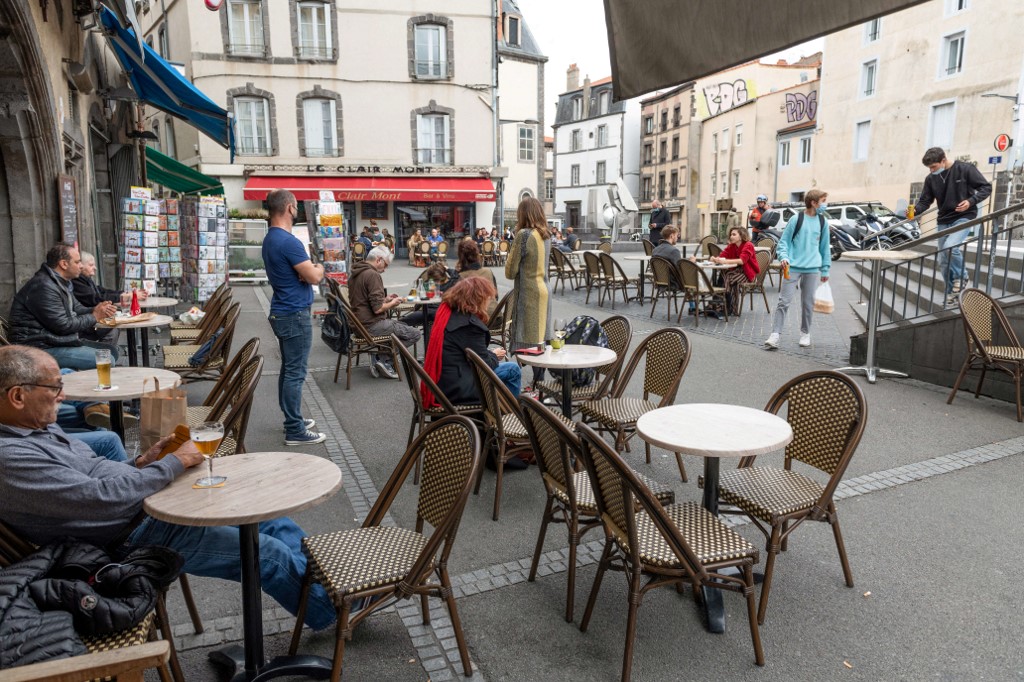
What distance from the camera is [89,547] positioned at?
2.06 metres

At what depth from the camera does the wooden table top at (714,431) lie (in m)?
2.75

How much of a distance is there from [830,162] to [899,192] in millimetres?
4105

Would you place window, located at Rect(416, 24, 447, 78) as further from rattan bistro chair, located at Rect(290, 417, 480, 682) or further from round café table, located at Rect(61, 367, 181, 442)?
rattan bistro chair, located at Rect(290, 417, 480, 682)

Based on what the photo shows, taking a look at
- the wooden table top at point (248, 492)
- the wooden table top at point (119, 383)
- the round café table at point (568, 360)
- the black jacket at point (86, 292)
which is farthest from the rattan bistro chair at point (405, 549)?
the black jacket at point (86, 292)

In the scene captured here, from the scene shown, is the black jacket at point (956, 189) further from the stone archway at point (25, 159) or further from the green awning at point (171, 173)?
the green awning at point (171, 173)

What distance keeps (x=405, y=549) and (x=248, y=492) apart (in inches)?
23.8

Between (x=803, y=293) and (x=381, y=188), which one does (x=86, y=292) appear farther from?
(x=381, y=188)

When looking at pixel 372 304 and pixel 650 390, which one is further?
pixel 372 304

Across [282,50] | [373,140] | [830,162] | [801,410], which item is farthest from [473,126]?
[801,410]

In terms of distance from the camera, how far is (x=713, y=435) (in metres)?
2.92

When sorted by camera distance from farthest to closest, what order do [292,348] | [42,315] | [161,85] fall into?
[161,85], [42,315], [292,348]

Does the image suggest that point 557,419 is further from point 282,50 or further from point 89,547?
point 282,50

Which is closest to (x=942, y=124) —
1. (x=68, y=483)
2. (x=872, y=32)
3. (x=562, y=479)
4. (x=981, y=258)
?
(x=872, y=32)

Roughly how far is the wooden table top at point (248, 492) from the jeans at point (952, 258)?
624 centimetres
